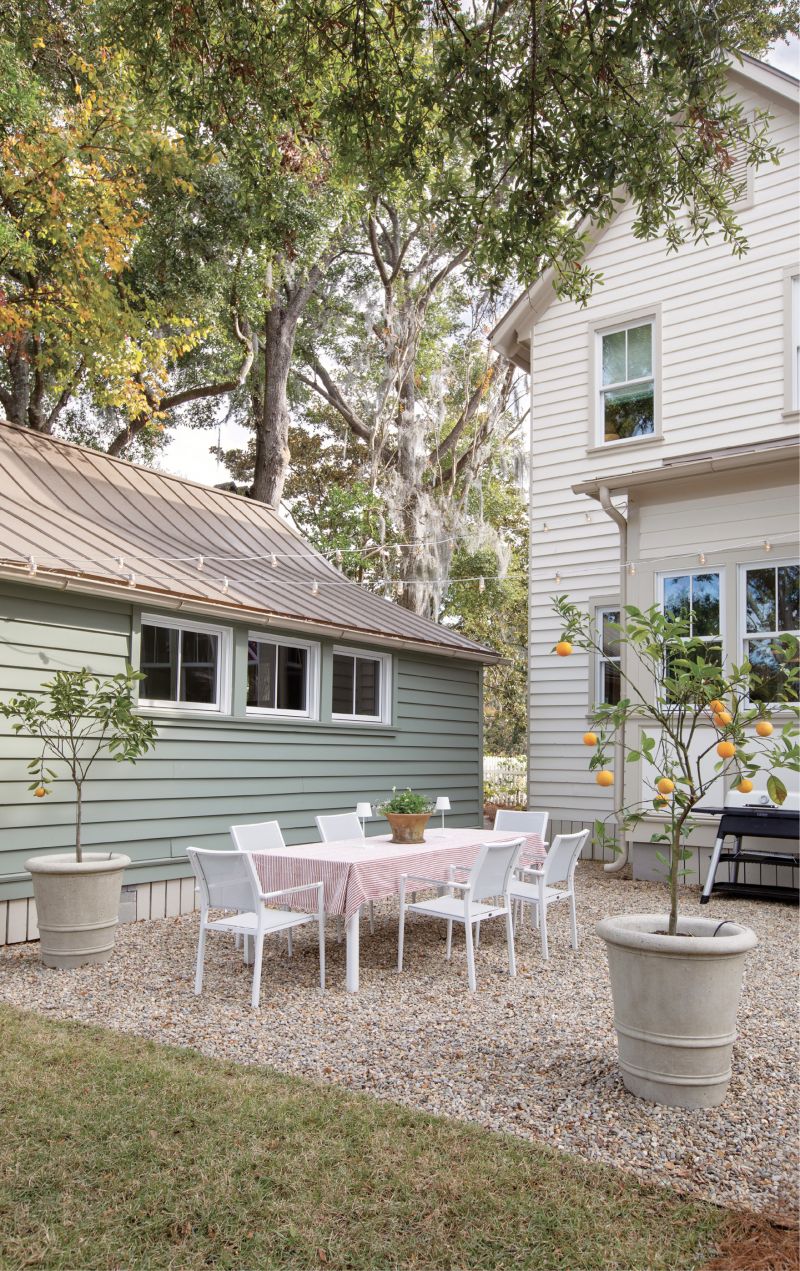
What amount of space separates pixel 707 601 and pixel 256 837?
5030 mm

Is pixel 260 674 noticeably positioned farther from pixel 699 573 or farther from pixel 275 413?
pixel 275 413

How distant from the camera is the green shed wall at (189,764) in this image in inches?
258

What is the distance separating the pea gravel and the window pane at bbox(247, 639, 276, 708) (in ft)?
7.49

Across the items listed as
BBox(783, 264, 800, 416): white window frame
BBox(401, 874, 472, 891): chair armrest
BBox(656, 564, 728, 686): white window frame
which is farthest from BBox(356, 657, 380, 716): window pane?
BBox(783, 264, 800, 416): white window frame

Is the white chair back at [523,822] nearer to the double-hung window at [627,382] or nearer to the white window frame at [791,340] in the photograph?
the double-hung window at [627,382]

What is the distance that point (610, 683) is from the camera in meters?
11.2

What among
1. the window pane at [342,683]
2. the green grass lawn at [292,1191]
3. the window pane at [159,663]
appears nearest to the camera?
the green grass lawn at [292,1191]

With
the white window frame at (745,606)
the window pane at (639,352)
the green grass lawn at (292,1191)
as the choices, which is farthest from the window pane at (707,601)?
the green grass lawn at (292,1191)

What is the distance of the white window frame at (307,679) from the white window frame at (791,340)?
5.73 meters

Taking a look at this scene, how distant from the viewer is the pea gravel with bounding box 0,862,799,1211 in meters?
3.29

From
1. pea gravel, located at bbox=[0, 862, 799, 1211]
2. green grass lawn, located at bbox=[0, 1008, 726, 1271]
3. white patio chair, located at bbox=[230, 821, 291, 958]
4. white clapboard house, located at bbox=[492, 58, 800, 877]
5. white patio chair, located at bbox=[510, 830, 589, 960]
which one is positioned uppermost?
white clapboard house, located at bbox=[492, 58, 800, 877]

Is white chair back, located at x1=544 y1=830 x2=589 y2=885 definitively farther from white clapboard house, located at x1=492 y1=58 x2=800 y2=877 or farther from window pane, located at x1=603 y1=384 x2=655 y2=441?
window pane, located at x1=603 y1=384 x2=655 y2=441

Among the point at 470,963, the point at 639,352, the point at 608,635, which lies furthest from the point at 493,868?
the point at 639,352

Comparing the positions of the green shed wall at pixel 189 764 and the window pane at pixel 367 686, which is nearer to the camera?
the green shed wall at pixel 189 764
